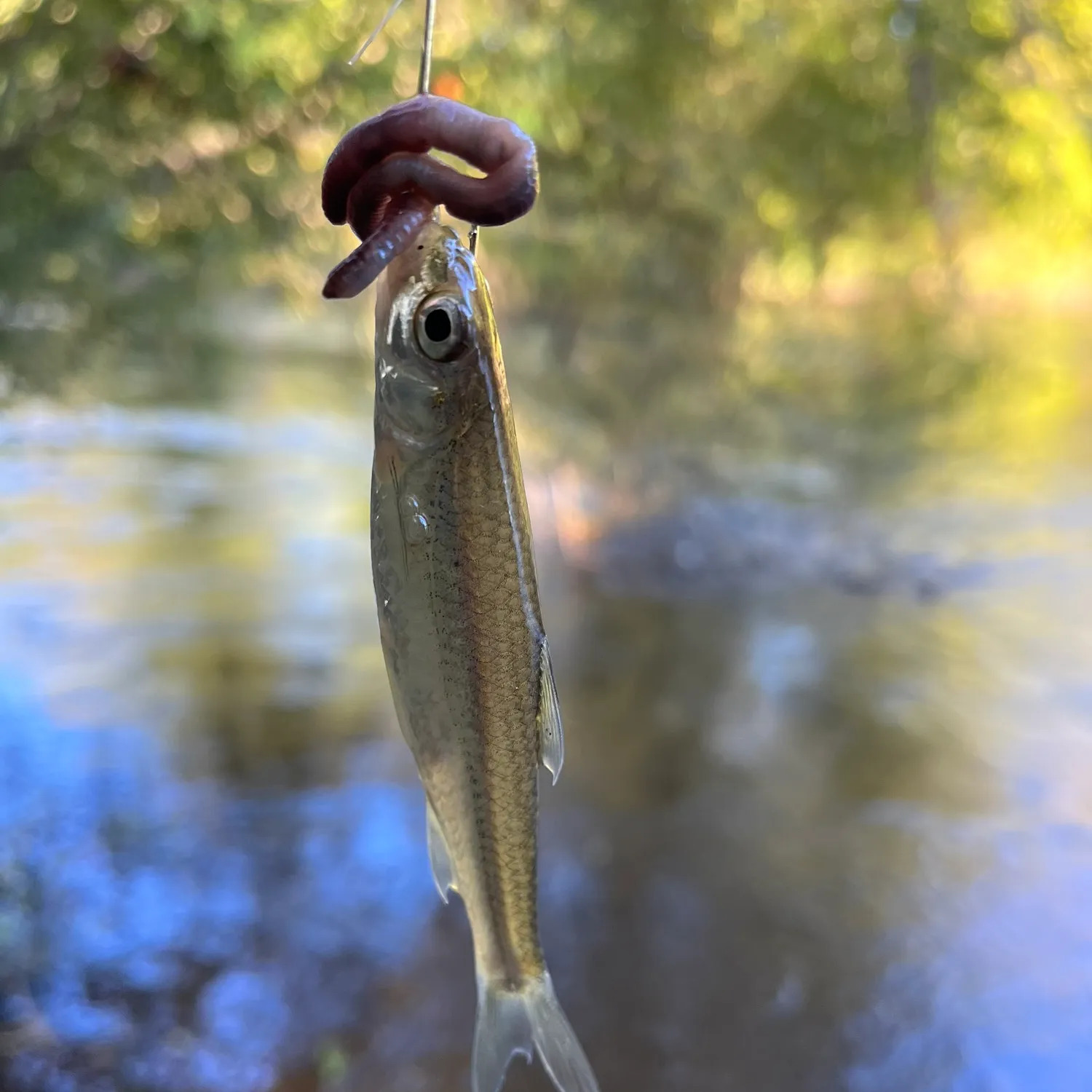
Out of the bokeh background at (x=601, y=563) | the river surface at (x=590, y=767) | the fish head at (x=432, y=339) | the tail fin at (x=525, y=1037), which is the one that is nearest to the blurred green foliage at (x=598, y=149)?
the bokeh background at (x=601, y=563)

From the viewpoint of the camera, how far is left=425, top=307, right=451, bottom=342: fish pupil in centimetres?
41

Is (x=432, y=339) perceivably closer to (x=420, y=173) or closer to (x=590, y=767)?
(x=420, y=173)

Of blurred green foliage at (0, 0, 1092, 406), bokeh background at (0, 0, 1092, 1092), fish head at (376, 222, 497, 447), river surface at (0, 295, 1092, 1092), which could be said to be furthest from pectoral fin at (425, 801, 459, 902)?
river surface at (0, 295, 1092, 1092)

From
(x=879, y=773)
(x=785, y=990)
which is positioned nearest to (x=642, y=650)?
(x=879, y=773)

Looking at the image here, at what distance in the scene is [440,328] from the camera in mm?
408

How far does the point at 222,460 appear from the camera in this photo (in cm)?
379

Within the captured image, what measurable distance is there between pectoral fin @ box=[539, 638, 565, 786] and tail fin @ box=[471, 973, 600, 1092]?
202 millimetres

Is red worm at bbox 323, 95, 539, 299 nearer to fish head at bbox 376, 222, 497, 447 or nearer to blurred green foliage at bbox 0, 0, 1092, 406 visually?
fish head at bbox 376, 222, 497, 447

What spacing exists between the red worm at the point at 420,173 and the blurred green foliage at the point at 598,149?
0.38 meters

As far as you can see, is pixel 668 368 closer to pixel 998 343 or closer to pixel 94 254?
pixel 998 343

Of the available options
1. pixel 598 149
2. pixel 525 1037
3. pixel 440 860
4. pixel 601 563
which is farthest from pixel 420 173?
pixel 601 563

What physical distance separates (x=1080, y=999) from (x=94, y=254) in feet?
7.26

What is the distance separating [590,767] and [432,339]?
2.05 meters

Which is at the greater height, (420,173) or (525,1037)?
(420,173)
